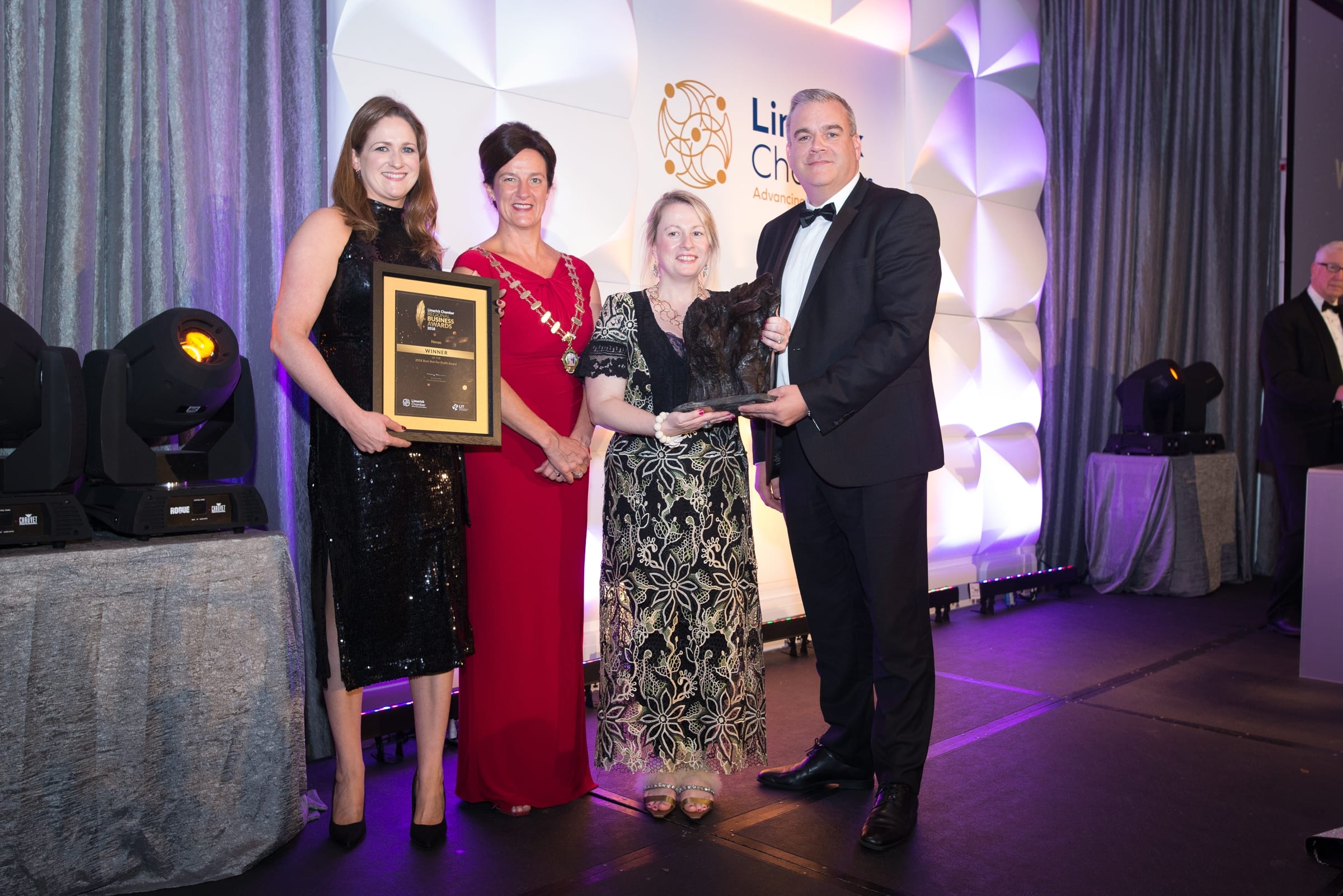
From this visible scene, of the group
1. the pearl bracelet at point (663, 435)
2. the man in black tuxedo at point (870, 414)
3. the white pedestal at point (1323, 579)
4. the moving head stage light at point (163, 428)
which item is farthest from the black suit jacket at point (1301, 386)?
the moving head stage light at point (163, 428)

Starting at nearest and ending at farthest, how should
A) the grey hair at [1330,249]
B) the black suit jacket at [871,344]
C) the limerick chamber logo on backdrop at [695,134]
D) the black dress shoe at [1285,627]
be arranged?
the black suit jacket at [871,344] → the limerick chamber logo on backdrop at [695,134] → the black dress shoe at [1285,627] → the grey hair at [1330,249]

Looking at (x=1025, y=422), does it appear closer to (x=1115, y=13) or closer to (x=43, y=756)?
(x=1115, y=13)

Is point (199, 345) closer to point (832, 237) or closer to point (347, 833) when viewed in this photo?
point (347, 833)

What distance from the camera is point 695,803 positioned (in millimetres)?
2717

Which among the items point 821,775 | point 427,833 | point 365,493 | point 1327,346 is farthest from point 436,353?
point 1327,346

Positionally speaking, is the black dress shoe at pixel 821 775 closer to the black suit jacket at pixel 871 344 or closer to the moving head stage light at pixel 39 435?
the black suit jacket at pixel 871 344

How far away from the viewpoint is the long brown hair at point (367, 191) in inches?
100

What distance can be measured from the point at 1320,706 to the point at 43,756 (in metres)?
4.27

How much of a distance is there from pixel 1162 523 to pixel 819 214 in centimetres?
437

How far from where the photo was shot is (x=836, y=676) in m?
2.91

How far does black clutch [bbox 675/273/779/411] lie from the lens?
8.37 ft

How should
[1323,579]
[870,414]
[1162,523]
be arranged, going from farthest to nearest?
[1162,523] → [1323,579] → [870,414]

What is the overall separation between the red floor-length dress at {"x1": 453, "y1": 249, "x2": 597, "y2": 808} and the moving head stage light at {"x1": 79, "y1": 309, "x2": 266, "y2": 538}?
0.64 m

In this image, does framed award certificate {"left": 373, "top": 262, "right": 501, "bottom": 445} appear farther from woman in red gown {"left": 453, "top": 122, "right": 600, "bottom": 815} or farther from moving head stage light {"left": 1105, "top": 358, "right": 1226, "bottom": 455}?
moving head stage light {"left": 1105, "top": 358, "right": 1226, "bottom": 455}
